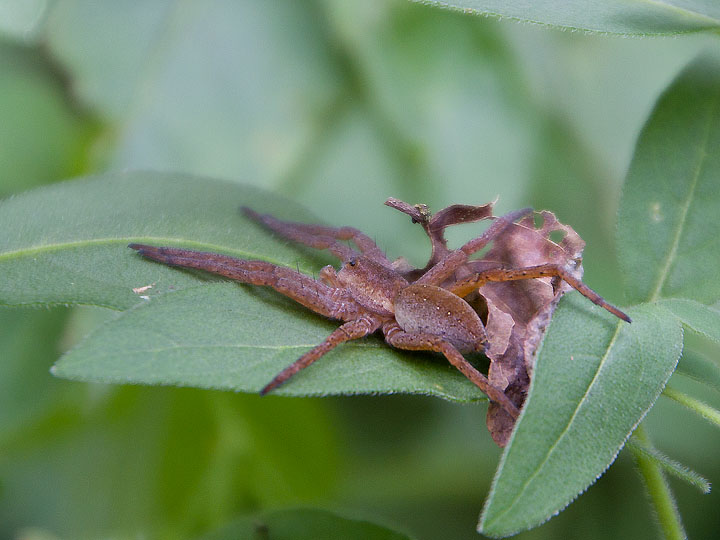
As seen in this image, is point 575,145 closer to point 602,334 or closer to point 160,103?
point 160,103

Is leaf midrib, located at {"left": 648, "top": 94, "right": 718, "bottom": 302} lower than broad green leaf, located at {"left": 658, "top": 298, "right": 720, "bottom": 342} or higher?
higher

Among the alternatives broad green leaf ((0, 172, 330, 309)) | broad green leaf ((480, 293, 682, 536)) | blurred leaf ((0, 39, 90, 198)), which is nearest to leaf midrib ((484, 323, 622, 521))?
broad green leaf ((480, 293, 682, 536))

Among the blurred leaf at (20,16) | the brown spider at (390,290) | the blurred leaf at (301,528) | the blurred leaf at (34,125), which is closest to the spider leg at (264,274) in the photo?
the brown spider at (390,290)

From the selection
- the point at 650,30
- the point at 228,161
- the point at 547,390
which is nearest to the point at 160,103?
the point at 228,161

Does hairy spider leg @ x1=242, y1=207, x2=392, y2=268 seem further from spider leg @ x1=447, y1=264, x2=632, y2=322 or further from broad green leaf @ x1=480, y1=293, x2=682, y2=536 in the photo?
broad green leaf @ x1=480, y1=293, x2=682, y2=536

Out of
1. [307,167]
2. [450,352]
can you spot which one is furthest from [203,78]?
[450,352]

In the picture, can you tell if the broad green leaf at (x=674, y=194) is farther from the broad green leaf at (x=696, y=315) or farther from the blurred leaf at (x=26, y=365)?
the blurred leaf at (x=26, y=365)

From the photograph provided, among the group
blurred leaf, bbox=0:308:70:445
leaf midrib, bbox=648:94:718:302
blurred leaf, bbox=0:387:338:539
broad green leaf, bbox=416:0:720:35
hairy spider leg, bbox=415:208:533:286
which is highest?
broad green leaf, bbox=416:0:720:35
